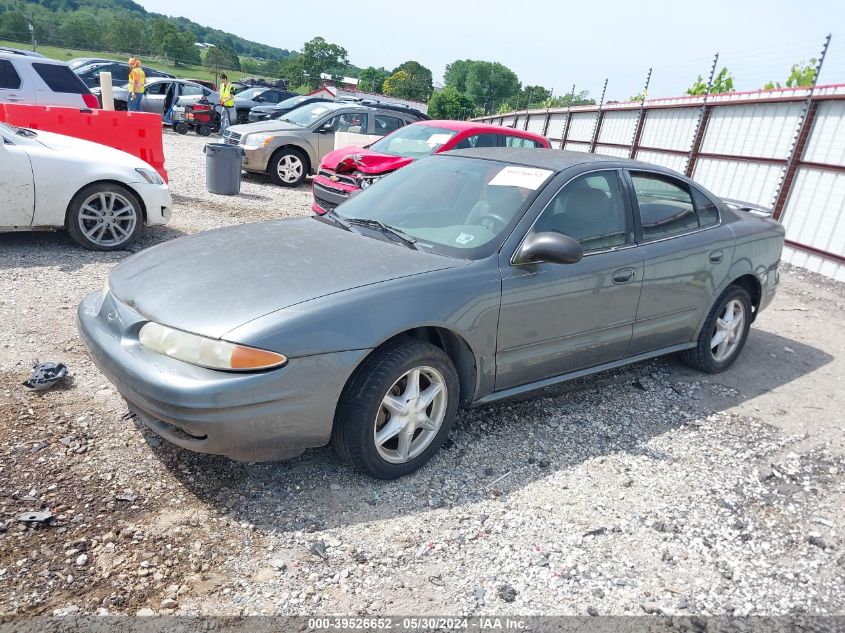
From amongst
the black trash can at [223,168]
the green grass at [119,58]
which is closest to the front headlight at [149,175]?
the black trash can at [223,168]

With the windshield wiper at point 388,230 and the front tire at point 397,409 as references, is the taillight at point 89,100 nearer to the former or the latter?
the windshield wiper at point 388,230

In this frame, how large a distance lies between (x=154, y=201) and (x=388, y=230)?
404 cm

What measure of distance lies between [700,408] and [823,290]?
548 centimetres

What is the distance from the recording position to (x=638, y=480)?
3.48 metres

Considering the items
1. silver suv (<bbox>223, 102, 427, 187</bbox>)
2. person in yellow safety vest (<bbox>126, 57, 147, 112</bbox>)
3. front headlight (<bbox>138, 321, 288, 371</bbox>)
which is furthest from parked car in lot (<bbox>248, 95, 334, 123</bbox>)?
front headlight (<bbox>138, 321, 288, 371</bbox>)

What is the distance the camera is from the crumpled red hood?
8953 millimetres

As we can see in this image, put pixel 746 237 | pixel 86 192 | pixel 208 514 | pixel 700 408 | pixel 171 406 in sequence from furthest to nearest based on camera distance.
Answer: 1. pixel 86 192
2. pixel 746 237
3. pixel 700 408
4. pixel 208 514
5. pixel 171 406

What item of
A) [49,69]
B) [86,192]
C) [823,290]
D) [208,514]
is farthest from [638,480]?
[49,69]

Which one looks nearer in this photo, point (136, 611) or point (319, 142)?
point (136, 611)

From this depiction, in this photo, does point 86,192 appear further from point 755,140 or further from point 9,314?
point 755,140

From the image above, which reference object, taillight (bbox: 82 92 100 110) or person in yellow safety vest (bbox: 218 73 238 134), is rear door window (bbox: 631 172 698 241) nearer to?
taillight (bbox: 82 92 100 110)

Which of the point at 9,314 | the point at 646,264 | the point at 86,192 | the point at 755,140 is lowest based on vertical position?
the point at 9,314

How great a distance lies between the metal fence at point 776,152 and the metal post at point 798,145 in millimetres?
14

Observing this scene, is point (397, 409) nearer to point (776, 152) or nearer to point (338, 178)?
point (338, 178)
